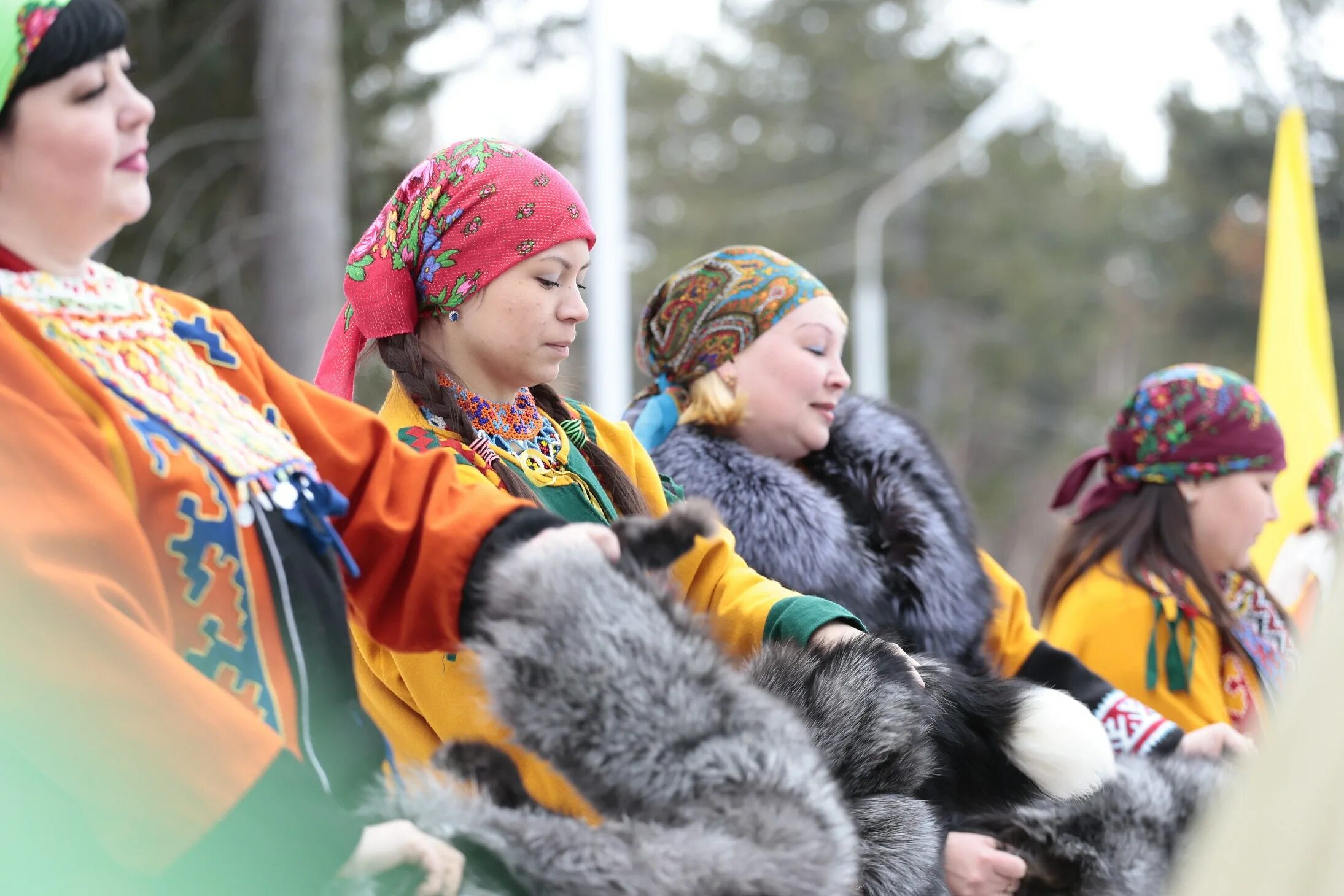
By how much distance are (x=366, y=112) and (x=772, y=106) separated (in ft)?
50.8

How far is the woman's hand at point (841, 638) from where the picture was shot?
83.7 inches

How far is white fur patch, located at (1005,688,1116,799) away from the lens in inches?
90.4

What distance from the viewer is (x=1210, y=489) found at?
12.2 ft

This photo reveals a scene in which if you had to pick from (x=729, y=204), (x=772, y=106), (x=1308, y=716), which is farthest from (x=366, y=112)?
(x=772, y=106)

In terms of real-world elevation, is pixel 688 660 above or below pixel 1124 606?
above

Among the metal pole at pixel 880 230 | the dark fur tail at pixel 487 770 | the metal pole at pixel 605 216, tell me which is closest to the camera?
the dark fur tail at pixel 487 770

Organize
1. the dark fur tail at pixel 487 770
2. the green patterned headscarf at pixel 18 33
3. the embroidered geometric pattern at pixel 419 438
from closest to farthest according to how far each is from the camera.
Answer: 1. the green patterned headscarf at pixel 18 33
2. the dark fur tail at pixel 487 770
3. the embroidered geometric pattern at pixel 419 438

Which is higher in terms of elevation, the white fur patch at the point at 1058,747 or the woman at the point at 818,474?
the woman at the point at 818,474

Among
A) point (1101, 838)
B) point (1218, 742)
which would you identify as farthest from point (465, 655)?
point (1218, 742)

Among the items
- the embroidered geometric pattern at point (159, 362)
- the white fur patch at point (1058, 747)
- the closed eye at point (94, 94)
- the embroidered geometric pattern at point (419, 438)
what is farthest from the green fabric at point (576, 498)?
the closed eye at point (94, 94)

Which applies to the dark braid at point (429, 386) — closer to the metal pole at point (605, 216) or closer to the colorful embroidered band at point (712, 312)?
the colorful embroidered band at point (712, 312)

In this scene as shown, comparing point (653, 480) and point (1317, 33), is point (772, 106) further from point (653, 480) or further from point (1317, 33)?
point (653, 480)

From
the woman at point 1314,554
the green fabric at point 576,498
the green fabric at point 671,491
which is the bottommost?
the woman at point 1314,554

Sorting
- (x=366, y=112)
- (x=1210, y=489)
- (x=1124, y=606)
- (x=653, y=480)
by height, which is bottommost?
(x=1124, y=606)
